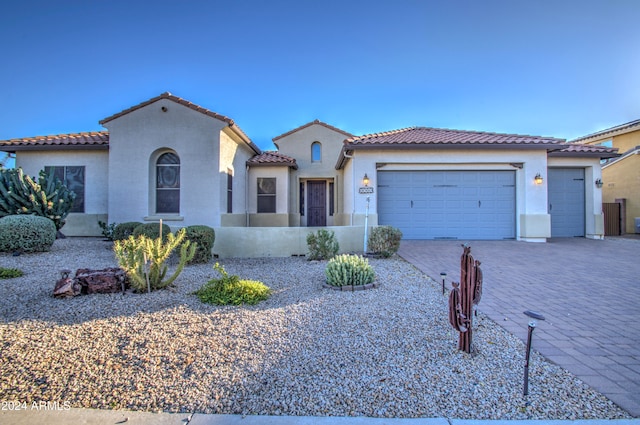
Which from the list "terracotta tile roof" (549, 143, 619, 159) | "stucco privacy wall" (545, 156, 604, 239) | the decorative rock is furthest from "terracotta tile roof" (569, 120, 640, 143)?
the decorative rock

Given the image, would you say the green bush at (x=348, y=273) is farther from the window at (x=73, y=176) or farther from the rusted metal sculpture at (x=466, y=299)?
the window at (x=73, y=176)

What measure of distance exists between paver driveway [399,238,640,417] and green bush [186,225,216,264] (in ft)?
18.1

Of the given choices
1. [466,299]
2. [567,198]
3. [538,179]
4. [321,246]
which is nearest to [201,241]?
[321,246]

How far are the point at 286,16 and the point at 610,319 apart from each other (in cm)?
1073

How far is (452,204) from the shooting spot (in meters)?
12.4

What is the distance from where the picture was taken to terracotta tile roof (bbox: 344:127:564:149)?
460 inches

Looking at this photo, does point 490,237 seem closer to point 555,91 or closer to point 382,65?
point 555,91

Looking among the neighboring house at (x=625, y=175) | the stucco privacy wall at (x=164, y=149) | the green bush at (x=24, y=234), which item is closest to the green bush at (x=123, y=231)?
the stucco privacy wall at (x=164, y=149)

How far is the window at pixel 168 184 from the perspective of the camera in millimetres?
10781

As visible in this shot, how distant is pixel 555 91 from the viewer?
1209cm

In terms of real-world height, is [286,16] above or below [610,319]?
above

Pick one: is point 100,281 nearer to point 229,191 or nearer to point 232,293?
point 232,293

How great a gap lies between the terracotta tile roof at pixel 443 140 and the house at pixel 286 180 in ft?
0.15

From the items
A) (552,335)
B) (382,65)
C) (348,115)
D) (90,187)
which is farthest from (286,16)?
(552,335)
